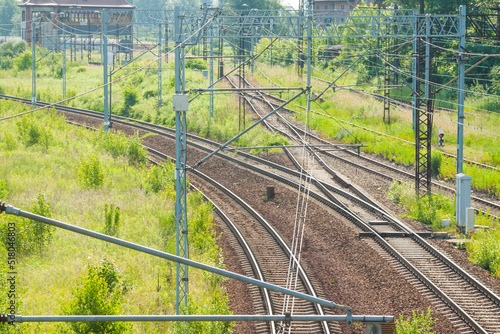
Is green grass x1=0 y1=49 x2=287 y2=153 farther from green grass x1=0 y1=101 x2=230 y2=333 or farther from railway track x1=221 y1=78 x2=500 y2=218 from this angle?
green grass x1=0 y1=101 x2=230 y2=333

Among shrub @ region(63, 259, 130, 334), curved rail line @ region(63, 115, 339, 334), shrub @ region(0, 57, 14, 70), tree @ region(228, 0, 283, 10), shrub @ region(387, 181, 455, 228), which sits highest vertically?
tree @ region(228, 0, 283, 10)

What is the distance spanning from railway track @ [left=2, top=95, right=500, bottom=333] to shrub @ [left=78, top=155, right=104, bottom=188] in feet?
27.4

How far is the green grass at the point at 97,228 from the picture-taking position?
40.7 ft

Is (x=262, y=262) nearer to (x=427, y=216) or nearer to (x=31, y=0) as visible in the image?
(x=427, y=216)

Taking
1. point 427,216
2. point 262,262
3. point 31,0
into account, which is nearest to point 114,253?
point 262,262

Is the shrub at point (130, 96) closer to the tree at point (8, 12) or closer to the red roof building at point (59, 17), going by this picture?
the red roof building at point (59, 17)

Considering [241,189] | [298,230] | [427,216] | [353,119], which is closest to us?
[298,230]

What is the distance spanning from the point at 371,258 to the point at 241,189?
28.3ft

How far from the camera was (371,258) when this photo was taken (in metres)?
15.5

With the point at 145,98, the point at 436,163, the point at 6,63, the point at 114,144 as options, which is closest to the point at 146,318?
the point at 436,163

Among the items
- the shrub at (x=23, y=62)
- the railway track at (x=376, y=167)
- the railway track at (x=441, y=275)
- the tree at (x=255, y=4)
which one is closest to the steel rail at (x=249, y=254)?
the railway track at (x=441, y=275)

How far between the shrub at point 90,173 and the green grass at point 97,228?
0.25m

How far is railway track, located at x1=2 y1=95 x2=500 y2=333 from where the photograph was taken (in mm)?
12352

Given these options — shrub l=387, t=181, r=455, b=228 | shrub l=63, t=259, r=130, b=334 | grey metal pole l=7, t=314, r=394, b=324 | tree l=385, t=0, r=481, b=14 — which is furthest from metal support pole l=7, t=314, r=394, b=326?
tree l=385, t=0, r=481, b=14
